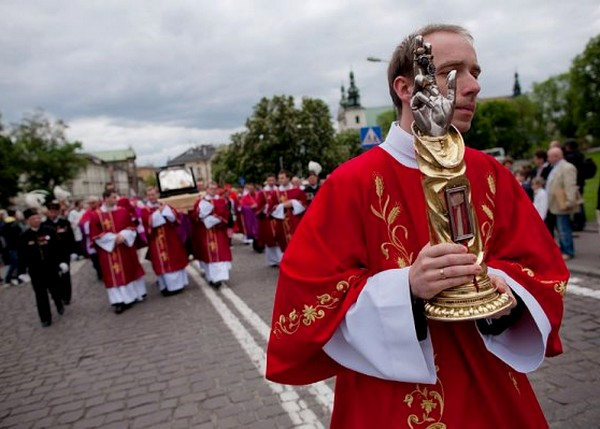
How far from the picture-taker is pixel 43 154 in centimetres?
4572

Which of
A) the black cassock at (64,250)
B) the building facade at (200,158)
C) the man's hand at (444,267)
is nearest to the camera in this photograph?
the man's hand at (444,267)

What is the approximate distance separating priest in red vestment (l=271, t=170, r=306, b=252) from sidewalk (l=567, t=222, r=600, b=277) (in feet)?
17.8

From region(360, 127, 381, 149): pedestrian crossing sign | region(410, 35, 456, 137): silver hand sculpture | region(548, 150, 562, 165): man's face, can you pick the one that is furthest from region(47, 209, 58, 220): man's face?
region(410, 35, 456, 137): silver hand sculpture

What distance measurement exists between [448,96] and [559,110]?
91.2 metres

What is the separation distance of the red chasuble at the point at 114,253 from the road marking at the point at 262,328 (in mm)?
1888

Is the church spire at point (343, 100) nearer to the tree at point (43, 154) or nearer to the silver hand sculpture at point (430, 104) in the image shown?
the tree at point (43, 154)

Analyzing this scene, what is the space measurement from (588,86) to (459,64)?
63.5 metres

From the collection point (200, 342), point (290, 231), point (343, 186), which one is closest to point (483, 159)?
point (343, 186)

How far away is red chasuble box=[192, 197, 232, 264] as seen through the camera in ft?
31.8

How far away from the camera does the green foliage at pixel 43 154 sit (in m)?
45.5

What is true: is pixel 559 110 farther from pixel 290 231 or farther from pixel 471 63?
pixel 471 63

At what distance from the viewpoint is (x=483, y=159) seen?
1825 mm

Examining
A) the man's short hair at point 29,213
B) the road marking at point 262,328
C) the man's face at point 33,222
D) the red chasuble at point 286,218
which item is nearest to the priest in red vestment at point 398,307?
the road marking at point 262,328

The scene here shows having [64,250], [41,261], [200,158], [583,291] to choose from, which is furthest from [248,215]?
[200,158]
